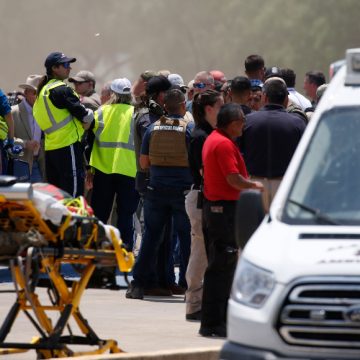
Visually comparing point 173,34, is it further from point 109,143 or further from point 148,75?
point 109,143

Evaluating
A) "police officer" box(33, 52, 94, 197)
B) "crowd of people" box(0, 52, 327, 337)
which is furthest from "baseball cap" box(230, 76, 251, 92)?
"police officer" box(33, 52, 94, 197)

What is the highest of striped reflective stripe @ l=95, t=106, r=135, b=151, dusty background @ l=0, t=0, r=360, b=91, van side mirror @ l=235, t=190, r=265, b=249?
van side mirror @ l=235, t=190, r=265, b=249

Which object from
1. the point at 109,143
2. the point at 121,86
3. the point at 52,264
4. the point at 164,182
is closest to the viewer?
the point at 52,264

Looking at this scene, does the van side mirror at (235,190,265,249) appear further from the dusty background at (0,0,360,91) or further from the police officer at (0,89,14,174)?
the dusty background at (0,0,360,91)

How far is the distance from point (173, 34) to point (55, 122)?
44.9 meters

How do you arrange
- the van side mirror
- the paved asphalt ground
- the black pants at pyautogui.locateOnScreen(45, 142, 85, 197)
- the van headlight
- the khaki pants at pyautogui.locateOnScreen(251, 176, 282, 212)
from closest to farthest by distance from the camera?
the van headlight
the van side mirror
the paved asphalt ground
the khaki pants at pyautogui.locateOnScreen(251, 176, 282, 212)
the black pants at pyautogui.locateOnScreen(45, 142, 85, 197)

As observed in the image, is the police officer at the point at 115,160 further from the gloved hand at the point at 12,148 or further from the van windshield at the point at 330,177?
the van windshield at the point at 330,177

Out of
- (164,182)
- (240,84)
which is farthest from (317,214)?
(240,84)

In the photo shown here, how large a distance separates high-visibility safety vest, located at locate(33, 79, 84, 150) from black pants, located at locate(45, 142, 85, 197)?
0.07 metres

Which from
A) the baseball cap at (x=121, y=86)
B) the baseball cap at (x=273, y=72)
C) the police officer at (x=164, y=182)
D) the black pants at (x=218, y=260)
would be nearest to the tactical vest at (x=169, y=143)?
the police officer at (x=164, y=182)

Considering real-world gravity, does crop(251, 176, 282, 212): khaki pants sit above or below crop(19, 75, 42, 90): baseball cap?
below

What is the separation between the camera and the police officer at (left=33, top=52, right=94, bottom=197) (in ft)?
54.5

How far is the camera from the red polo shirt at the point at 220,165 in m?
12.2

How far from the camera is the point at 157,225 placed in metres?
15.0
